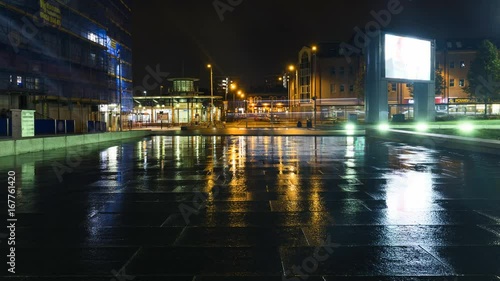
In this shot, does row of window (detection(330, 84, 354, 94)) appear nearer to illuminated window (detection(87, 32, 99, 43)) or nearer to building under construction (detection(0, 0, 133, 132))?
building under construction (detection(0, 0, 133, 132))

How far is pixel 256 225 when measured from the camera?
23.1 ft

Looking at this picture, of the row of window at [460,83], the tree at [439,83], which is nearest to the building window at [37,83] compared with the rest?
the tree at [439,83]

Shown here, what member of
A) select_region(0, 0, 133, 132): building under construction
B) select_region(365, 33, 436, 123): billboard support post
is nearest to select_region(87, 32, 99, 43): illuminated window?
select_region(0, 0, 133, 132): building under construction

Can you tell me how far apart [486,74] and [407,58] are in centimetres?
4112

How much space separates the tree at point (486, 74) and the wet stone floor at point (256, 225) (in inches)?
2513

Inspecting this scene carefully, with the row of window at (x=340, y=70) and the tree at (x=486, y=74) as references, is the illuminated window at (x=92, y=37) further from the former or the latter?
the tree at (x=486, y=74)

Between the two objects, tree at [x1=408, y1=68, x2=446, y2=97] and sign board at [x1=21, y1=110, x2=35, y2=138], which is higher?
tree at [x1=408, y1=68, x2=446, y2=97]

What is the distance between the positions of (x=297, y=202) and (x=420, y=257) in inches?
141

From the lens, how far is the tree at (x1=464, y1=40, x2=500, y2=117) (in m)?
68.5

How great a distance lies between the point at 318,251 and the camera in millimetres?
5695

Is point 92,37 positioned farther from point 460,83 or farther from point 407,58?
point 460,83

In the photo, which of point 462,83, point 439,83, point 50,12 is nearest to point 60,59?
point 50,12

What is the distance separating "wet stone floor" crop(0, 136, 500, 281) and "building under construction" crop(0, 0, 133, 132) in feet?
71.2

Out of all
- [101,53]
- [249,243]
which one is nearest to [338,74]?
[101,53]
